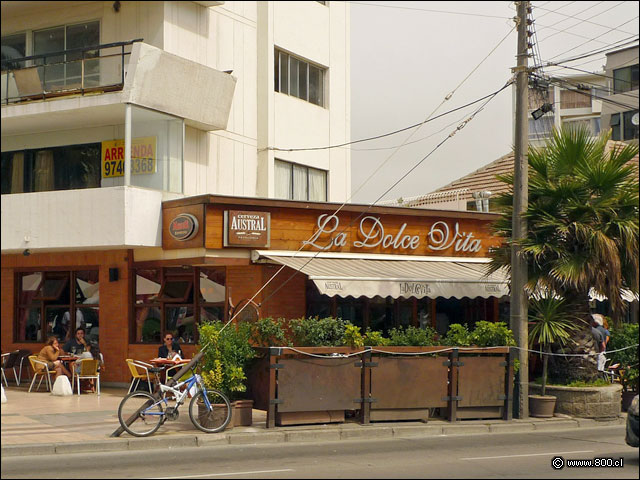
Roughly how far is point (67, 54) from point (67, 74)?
917 mm

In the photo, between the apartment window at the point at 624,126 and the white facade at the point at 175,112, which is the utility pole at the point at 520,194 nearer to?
the white facade at the point at 175,112

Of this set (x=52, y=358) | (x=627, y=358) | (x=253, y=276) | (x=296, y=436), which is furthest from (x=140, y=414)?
(x=627, y=358)

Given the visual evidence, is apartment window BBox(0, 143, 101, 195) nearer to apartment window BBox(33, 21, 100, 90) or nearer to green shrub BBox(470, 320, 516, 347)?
apartment window BBox(33, 21, 100, 90)

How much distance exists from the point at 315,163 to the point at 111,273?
7.91 metres

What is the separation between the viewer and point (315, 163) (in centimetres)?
2770

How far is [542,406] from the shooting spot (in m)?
18.2

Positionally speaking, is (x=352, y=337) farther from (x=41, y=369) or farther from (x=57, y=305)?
(x=57, y=305)

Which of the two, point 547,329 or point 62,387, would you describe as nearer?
point 547,329

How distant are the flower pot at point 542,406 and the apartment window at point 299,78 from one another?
12720 millimetres

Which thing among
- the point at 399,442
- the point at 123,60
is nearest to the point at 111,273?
the point at 123,60

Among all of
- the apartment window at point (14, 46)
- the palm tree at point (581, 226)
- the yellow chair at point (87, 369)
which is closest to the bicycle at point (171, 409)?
the yellow chair at point (87, 369)

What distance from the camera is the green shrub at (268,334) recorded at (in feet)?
51.7

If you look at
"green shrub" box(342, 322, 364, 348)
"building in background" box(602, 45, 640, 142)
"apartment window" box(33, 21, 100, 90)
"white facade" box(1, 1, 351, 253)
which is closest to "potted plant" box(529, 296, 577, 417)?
"green shrub" box(342, 322, 364, 348)

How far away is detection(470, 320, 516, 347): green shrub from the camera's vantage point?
58.3ft
